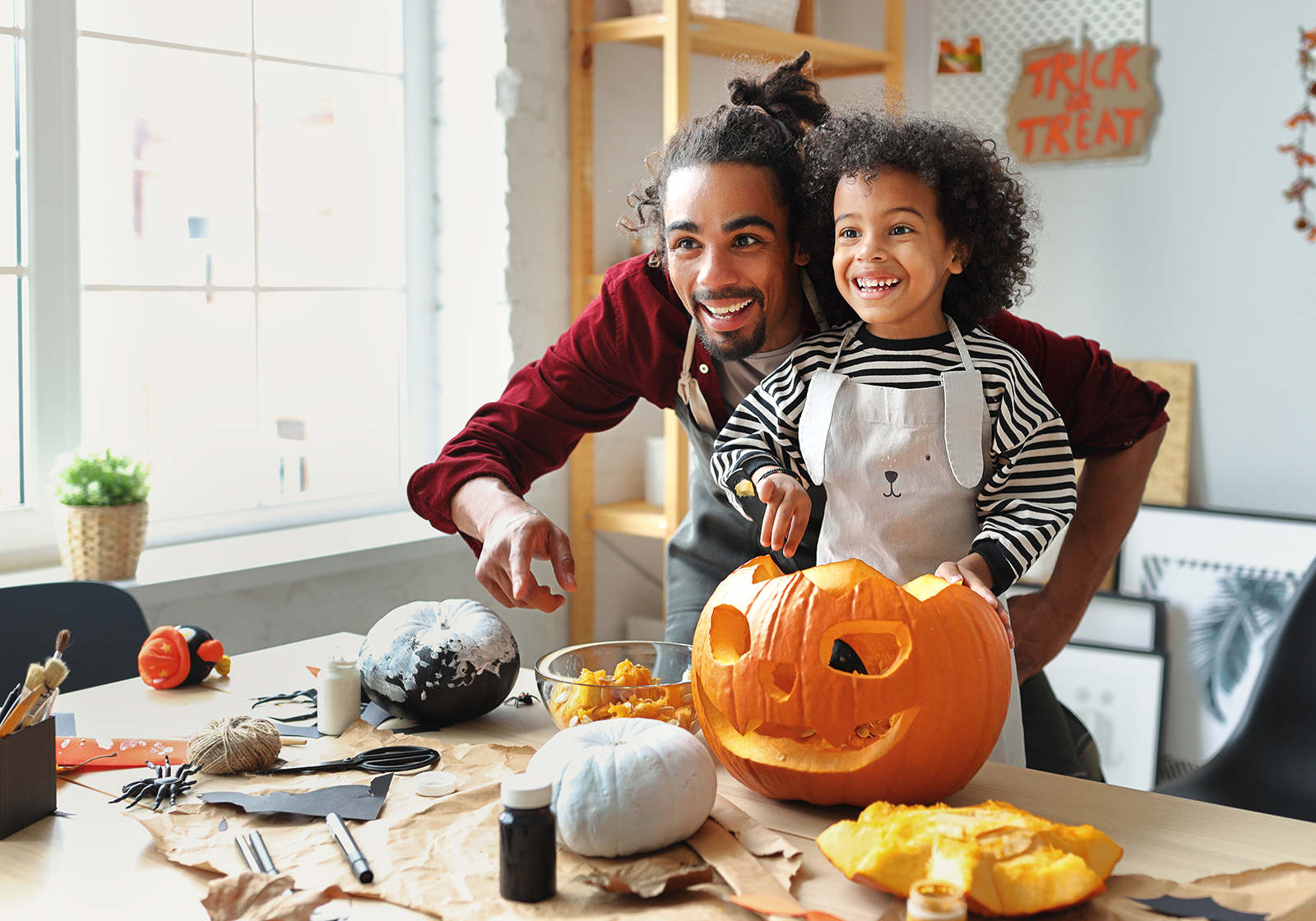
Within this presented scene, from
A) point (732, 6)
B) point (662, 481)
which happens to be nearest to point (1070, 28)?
point (732, 6)

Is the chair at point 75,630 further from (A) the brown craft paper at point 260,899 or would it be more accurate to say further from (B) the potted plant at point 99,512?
(A) the brown craft paper at point 260,899

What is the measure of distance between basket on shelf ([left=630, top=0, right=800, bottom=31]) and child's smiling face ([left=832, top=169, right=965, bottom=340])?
1.45 m

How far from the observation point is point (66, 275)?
6.99 feet

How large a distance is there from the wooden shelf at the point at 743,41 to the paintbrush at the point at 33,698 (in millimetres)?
1961

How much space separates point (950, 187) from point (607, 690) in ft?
2.17

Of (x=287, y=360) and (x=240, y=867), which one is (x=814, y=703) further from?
(x=287, y=360)

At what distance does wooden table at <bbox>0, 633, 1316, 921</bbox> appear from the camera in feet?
2.76

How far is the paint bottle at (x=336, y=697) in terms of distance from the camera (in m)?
1.20

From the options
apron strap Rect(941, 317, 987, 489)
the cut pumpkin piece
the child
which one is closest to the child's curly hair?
the child

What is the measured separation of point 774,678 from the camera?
1.00 metres

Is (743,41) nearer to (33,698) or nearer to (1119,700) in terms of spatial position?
(1119,700)

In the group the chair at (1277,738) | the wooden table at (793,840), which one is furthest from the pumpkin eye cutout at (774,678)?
the chair at (1277,738)

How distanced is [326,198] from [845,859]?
→ 215cm

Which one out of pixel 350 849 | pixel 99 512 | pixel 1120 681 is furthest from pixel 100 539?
pixel 1120 681
